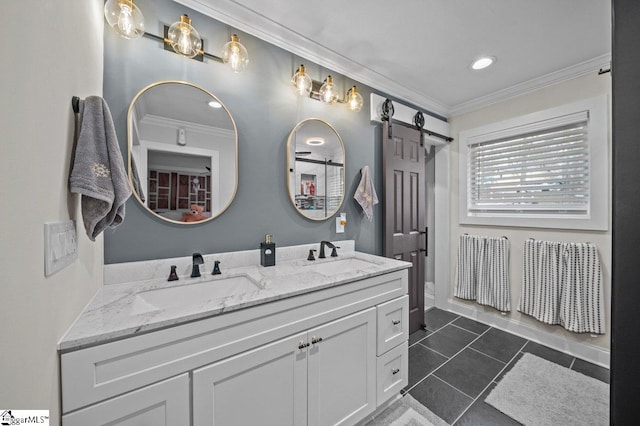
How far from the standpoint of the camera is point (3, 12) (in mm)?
504

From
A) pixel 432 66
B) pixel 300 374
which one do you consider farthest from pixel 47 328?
pixel 432 66

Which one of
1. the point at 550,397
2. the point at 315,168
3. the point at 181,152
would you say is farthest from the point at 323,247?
the point at 550,397

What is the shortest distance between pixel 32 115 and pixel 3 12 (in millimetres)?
209

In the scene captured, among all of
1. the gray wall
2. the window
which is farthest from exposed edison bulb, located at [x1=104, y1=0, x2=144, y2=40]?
the window

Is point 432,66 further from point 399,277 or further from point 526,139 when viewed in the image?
point 399,277

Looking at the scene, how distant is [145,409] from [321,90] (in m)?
2.05

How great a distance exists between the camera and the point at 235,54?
1.49 metres

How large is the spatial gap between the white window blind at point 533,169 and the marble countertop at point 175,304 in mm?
1784

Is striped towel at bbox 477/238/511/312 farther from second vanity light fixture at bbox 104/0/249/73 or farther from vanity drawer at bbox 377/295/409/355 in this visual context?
second vanity light fixture at bbox 104/0/249/73

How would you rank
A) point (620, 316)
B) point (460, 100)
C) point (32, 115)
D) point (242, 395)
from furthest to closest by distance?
1. point (460, 100)
2. point (242, 395)
3. point (32, 115)
4. point (620, 316)

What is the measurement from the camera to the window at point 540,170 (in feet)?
6.83

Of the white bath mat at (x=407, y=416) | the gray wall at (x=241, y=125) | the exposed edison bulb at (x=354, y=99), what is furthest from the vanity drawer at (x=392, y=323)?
the exposed edison bulb at (x=354, y=99)

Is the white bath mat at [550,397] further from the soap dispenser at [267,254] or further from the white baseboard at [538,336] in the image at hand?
the soap dispenser at [267,254]

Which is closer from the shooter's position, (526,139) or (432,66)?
(432,66)
